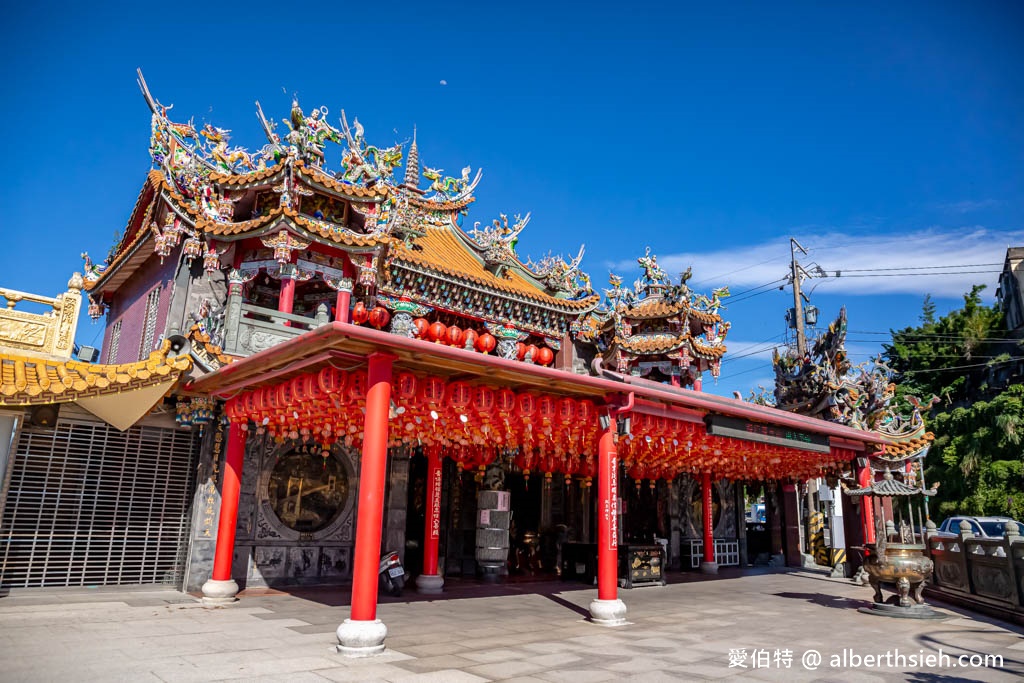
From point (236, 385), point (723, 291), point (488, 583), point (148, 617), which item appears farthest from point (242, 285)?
point (723, 291)

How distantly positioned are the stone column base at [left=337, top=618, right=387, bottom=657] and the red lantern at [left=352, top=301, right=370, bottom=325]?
26.0 ft

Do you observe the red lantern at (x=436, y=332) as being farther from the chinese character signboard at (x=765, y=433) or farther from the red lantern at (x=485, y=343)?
the chinese character signboard at (x=765, y=433)

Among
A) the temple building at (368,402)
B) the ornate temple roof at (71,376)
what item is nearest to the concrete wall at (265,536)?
the temple building at (368,402)

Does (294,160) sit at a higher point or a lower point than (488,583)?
higher

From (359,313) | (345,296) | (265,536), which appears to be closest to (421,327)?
(359,313)

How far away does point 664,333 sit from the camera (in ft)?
66.9

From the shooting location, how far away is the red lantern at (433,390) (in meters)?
8.44

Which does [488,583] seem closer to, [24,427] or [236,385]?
[236,385]

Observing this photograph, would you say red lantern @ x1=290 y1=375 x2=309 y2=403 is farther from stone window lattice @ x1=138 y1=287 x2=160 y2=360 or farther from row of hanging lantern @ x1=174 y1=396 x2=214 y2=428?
stone window lattice @ x1=138 y1=287 x2=160 y2=360

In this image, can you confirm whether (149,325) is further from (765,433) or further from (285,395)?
(765,433)

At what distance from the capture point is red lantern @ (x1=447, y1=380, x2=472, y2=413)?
874 cm

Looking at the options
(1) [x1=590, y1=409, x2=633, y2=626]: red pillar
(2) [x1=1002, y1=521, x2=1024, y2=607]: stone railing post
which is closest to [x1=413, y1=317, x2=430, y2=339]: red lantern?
(1) [x1=590, y1=409, x2=633, y2=626]: red pillar

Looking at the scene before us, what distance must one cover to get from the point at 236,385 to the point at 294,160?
16.8 ft

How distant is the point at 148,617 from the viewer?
814cm
